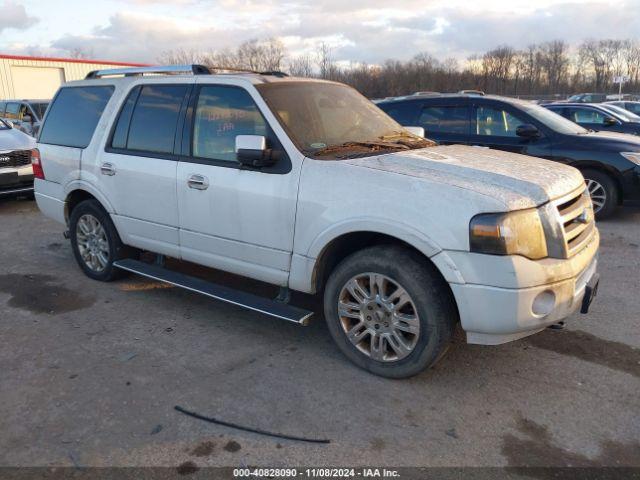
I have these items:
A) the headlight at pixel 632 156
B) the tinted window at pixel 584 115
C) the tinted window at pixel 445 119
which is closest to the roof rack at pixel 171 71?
the tinted window at pixel 445 119

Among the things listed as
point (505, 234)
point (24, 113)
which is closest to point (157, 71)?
point (505, 234)

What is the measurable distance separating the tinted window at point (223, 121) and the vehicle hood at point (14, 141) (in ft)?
21.2

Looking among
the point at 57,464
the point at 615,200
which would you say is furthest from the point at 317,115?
the point at 615,200

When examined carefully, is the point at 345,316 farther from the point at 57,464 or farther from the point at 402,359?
the point at 57,464

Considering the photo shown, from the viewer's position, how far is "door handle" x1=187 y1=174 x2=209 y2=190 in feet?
13.4

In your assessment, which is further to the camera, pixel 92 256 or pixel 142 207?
pixel 92 256

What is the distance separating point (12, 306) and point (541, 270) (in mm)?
4379

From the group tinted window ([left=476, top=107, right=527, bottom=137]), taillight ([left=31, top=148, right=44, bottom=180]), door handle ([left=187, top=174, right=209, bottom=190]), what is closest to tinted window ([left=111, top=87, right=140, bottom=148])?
door handle ([left=187, top=174, right=209, bottom=190])

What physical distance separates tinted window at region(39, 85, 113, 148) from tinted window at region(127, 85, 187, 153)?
21.6 inches

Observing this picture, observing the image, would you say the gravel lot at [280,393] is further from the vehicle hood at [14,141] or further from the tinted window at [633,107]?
the tinted window at [633,107]

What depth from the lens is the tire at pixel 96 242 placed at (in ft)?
16.7

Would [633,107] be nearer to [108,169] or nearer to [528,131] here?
[528,131]

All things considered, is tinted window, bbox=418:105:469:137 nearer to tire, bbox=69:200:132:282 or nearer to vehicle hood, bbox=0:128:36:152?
tire, bbox=69:200:132:282

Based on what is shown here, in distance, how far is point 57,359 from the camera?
381cm
